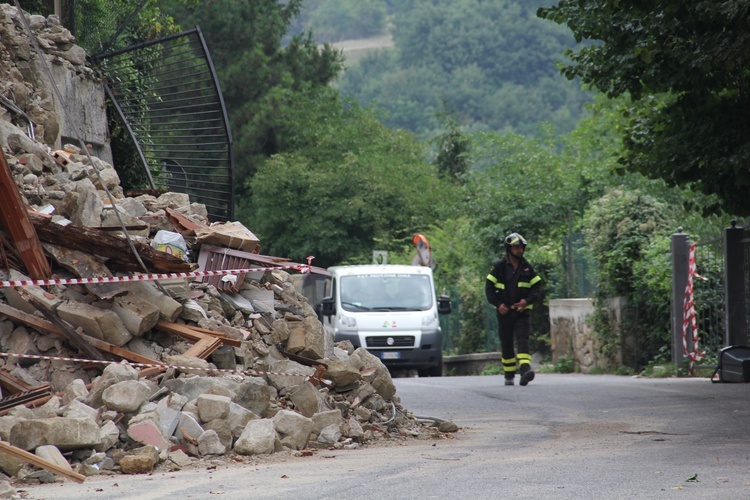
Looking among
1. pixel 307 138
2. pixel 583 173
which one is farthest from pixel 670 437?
pixel 307 138

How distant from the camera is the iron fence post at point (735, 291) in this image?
1688 centimetres

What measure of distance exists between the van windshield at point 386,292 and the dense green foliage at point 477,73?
72.6m

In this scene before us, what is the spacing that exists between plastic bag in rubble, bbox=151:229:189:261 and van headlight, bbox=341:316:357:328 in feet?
35.6

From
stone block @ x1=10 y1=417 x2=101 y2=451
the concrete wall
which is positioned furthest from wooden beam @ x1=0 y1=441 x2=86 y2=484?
the concrete wall

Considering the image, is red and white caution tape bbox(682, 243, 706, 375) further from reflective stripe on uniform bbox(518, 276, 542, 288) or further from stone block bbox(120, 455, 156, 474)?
stone block bbox(120, 455, 156, 474)

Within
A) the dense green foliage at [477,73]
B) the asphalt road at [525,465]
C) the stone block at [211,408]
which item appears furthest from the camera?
the dense green foliage at [477,73]

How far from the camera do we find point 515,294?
618 inches

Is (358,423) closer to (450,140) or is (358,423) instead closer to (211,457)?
(211,457)

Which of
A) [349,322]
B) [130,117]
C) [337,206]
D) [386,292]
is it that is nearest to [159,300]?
[130,117]

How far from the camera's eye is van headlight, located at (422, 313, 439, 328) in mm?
21797

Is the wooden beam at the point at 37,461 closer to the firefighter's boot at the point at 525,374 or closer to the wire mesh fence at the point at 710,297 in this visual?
the firefighter's boot at the point at 525,374

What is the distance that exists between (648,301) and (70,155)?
1129 centimetres

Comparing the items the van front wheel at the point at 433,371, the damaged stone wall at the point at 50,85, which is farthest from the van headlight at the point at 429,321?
the damaged stone wall at the point at 50,85

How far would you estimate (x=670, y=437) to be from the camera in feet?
30.1
